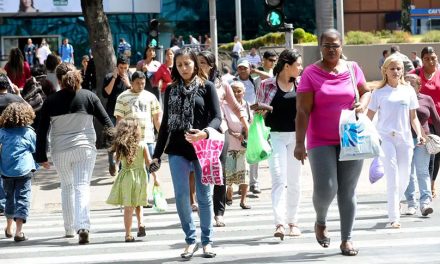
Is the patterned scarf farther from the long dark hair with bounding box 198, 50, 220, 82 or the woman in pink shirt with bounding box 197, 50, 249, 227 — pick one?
the long dark hair with bounding box 198, 50, 220, 82

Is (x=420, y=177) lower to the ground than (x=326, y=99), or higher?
lower

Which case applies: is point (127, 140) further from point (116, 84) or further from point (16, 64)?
point (16, 64)

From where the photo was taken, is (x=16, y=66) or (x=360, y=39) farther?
(x=360, y=39)

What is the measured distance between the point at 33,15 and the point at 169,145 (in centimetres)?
4378

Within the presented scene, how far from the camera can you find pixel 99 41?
19.4 m

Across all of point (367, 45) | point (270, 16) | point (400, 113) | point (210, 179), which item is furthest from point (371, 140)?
point (367, 45)

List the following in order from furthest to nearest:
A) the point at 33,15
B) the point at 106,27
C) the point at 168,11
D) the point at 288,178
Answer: the point at 168,11 → the point at 33,15 → the point at 106,27 → the point at 288,178

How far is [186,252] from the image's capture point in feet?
28.1

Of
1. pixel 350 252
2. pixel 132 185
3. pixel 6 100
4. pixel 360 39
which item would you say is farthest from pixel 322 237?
pixel 360 39

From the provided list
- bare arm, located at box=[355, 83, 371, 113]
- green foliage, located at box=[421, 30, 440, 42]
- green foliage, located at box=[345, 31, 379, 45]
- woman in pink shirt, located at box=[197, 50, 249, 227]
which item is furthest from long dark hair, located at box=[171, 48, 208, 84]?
green foliage, located at box=[421, 30, 440, 42]

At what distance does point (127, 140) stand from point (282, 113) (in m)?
1.63

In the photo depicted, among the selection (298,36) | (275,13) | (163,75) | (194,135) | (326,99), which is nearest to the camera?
(326,99)

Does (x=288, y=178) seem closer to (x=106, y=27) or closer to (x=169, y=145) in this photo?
(x=169, y=145)

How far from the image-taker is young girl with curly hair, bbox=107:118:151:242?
1007cm
